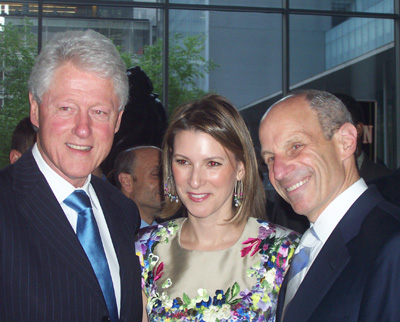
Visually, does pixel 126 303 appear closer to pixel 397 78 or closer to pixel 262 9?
pixel 262 9

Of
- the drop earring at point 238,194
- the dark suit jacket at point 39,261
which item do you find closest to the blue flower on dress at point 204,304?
the dark suit jacket at point 39,261

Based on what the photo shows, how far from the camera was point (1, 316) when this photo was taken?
5.07 ft

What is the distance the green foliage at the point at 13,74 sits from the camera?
7.36 metres

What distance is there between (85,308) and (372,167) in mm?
2747

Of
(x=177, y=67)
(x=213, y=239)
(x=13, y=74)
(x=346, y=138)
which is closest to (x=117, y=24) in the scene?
(x=177, y=67)

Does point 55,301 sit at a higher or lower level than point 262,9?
lower

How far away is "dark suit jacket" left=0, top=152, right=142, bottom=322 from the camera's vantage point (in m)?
1.58

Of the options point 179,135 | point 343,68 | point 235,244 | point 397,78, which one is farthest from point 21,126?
point 397,78

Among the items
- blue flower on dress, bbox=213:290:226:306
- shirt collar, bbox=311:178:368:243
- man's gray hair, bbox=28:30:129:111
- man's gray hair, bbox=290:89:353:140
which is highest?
man's gray hair, bbox=28:30:129:111

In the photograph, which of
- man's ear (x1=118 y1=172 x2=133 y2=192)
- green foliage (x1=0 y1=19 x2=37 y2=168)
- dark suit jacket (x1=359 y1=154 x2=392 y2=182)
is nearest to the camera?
dark suit jacket (x1=359 y1=154 x2=392 y2=182)

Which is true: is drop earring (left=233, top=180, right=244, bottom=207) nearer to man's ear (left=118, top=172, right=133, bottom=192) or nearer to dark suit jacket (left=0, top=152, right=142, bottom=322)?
dark suit jacket (left=0, top=152, right=142, bottom=322)

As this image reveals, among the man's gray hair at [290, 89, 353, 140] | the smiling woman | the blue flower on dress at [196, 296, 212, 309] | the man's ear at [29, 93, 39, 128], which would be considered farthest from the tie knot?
the man's gray hair at [290, 89, 353, 140]

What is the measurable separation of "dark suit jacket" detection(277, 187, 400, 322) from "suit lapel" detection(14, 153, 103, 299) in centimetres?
70

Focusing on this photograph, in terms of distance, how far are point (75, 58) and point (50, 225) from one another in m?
0.61
